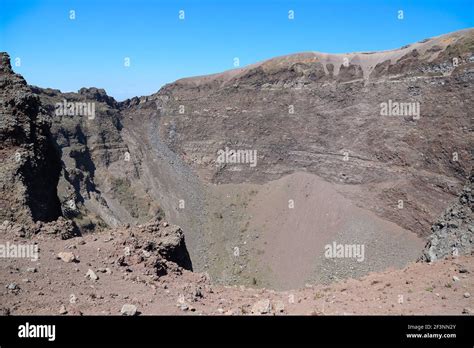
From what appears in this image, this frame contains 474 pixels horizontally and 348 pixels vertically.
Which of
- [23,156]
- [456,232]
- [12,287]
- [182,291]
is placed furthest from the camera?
[23,156]

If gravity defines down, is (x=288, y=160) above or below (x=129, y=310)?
above

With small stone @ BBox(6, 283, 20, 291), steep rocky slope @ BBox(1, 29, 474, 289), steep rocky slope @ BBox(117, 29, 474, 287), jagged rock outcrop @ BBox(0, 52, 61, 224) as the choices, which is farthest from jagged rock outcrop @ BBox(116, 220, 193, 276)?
steep rocky slope @ BBox(117, 29, 474, 287)

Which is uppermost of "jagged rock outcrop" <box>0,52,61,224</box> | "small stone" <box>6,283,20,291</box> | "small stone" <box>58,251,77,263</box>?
"jagged rock outcrop" <box>0,52,61,224</box>

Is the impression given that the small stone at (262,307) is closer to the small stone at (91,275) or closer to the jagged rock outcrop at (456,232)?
the small stone at (91,275)

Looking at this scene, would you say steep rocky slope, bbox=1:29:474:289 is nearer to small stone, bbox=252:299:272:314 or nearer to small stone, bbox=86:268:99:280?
small stone, bbox=86:268:99:280

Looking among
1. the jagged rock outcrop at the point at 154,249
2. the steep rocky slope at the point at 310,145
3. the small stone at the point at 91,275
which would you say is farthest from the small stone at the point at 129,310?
the steep rocky slope at the point at 310,145

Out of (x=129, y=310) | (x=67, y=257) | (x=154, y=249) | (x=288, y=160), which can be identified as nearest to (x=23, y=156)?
(x=67, y=257)

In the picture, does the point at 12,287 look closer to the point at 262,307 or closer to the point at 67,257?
the point at 67,257
